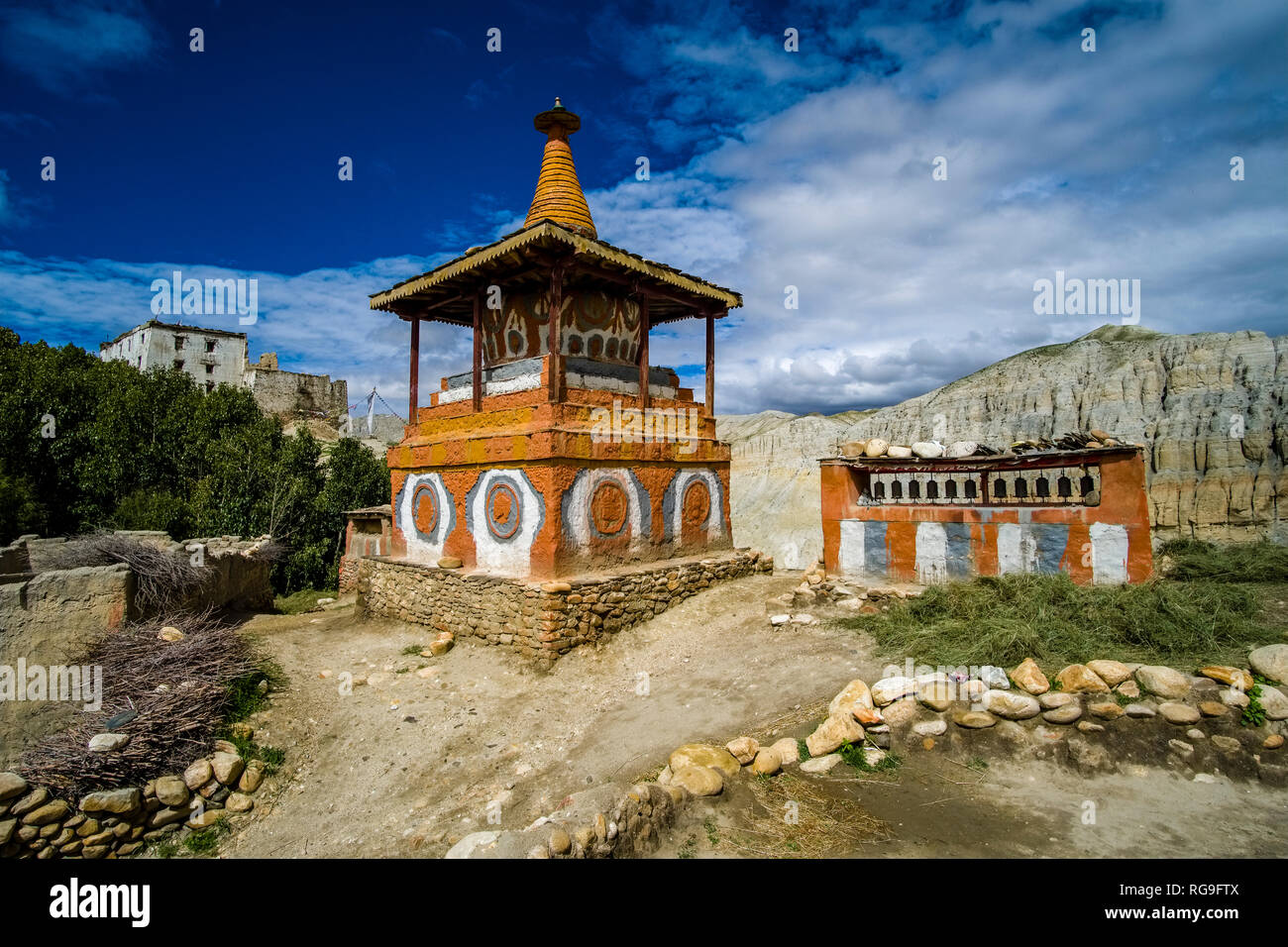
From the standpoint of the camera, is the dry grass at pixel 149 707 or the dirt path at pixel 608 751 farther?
the dry grass at pixel 149 707

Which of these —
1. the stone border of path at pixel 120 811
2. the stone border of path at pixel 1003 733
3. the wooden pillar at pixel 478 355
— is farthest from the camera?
the wooden pillar at pixel 478 355

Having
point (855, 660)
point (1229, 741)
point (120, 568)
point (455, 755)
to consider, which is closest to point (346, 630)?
A: point (120, 568)

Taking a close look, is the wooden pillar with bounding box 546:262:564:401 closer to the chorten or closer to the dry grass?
the chorten

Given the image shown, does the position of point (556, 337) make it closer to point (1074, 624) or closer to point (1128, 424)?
point (1074, 624)

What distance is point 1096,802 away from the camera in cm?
457

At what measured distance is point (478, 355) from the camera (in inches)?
495

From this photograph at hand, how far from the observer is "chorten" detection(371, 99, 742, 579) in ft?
35.9

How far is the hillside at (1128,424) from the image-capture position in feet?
91.1

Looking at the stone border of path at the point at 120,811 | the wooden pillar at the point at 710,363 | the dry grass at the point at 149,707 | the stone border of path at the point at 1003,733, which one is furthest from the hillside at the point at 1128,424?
the stone border of path at the point at 120,811

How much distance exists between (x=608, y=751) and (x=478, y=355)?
328 inches

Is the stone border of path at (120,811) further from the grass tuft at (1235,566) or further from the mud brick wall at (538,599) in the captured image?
the grass tuft at (1235,566)

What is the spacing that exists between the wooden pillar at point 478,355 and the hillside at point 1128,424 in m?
20.0

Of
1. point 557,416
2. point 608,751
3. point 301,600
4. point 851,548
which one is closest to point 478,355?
point 557,416
